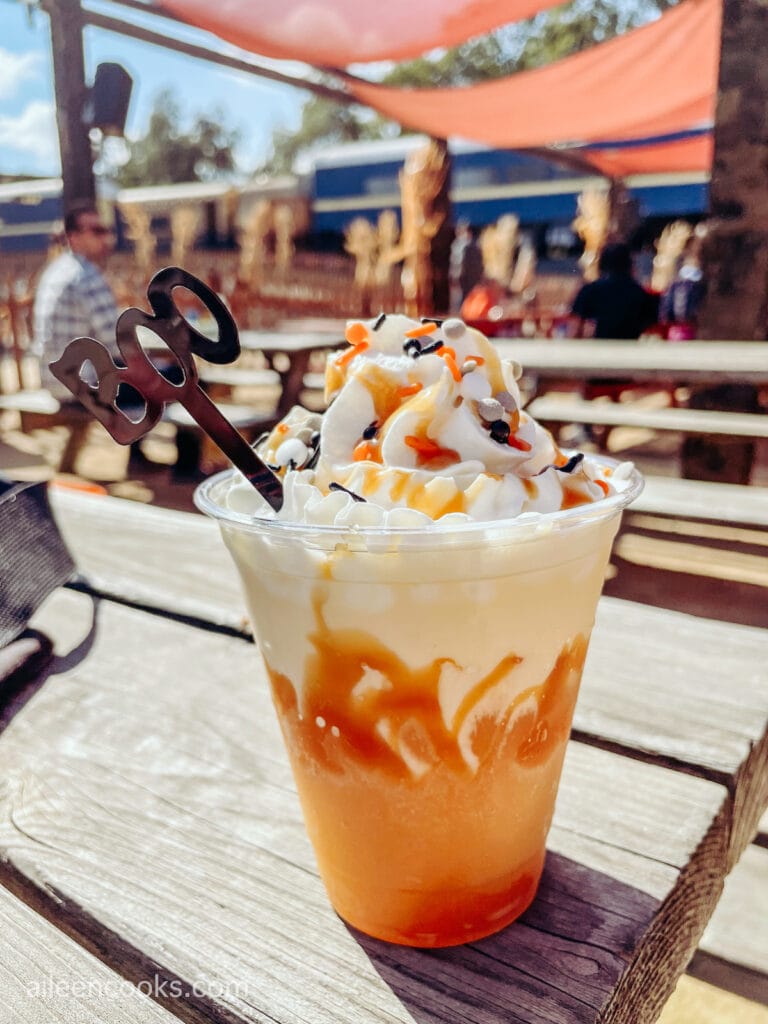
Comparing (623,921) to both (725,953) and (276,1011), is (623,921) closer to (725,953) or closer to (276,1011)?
(276,1011)

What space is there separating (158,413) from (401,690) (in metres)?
0.29

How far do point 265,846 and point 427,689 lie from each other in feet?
0.85

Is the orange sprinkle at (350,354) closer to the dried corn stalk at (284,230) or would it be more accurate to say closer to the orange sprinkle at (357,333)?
the orange sprinkle at (357,333)

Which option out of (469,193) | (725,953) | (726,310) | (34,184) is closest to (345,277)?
(469,193)

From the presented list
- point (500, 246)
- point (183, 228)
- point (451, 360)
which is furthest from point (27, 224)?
point (451, 360)

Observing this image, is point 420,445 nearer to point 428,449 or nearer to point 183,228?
point 428,449

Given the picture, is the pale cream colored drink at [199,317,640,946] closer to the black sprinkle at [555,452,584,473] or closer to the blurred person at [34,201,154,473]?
the black sprinkle at [555,452,584,473]

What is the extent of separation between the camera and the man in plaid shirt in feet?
16.0

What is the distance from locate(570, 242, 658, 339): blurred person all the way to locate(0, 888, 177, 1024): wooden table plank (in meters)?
6.11

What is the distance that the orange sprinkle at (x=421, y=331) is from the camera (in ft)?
2.62

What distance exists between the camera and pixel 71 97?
493 cm

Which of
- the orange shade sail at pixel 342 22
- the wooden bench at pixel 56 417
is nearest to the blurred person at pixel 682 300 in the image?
the orange shade sail at pixel 342 22

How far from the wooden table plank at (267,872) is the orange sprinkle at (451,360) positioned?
1.41ft

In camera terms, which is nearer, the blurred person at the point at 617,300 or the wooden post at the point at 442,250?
the blurred person at the point at 617,300
